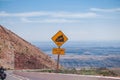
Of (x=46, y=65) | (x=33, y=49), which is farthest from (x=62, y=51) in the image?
(x=33, y=49)

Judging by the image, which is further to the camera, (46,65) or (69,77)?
(46,65)

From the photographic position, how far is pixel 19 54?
98750 millimetres

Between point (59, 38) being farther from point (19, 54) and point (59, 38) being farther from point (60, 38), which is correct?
point (19, 54)

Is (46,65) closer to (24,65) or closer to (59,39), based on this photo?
(24,65)

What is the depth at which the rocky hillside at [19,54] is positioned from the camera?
92.8m

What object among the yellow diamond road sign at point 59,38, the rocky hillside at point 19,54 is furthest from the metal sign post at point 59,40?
the rocky hillside at point 19,54

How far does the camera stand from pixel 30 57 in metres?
98.6

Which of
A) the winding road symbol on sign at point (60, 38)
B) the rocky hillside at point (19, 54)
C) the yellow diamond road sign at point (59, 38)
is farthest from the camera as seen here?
the rocky hillside at point (19, 54)

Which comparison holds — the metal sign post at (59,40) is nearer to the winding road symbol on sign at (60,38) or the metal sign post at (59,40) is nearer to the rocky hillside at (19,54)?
the winding road symbol on sign at (60,38)

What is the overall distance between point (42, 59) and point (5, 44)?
9885 millimetres

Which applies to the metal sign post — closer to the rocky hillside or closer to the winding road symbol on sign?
the winding road symbol on sign

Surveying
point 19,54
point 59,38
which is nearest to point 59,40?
point 59,38

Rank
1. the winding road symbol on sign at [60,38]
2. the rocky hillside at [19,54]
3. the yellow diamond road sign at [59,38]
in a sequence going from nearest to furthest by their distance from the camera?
1. the yellow diamond road sign at [59,38]
2. the winding road symbol on sign at [60,38]
3. the rocky hillside at [19,54]

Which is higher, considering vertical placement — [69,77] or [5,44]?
[5,44]
